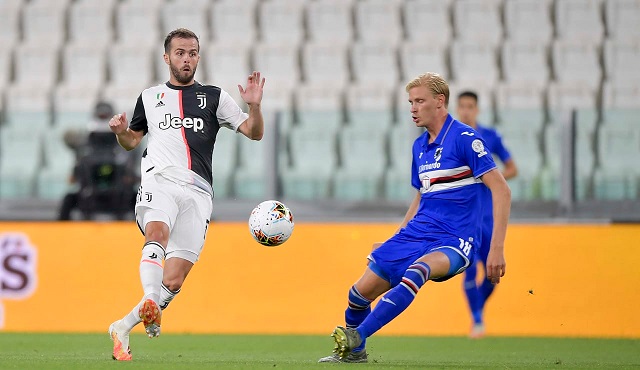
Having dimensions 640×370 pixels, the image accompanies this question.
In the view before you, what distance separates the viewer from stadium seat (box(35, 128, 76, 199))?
37.3 ft

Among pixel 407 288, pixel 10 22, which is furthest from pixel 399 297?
pixel 10 22

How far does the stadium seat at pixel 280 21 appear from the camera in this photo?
48.4 feet

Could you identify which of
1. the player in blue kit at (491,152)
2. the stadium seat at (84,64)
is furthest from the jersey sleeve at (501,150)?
the stadium seat at (84,64)

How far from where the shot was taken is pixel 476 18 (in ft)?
47.4

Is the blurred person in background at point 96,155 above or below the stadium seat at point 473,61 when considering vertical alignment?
below

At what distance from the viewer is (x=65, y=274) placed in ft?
35.3

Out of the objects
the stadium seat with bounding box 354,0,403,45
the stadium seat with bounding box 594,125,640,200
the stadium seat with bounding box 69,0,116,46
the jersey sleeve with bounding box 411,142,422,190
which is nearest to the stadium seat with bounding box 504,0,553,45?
the stadium seat with bounding box 354,0,403,45

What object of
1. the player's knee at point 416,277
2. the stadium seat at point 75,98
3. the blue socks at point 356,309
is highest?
the stadium seat at point 75,98

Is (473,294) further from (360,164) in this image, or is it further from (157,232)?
(157,232)

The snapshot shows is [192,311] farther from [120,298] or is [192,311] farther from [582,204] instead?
[582,204]

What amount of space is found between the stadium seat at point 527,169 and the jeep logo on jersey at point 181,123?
450cm

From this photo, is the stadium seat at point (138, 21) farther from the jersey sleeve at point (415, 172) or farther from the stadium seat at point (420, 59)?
the jersey sleeve at point (415, 172)

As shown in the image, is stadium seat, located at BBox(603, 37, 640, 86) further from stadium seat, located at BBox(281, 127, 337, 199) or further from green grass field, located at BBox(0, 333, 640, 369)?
green grass field, located at BBox(0, 333, 640, 369)

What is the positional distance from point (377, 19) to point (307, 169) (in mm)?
4330
